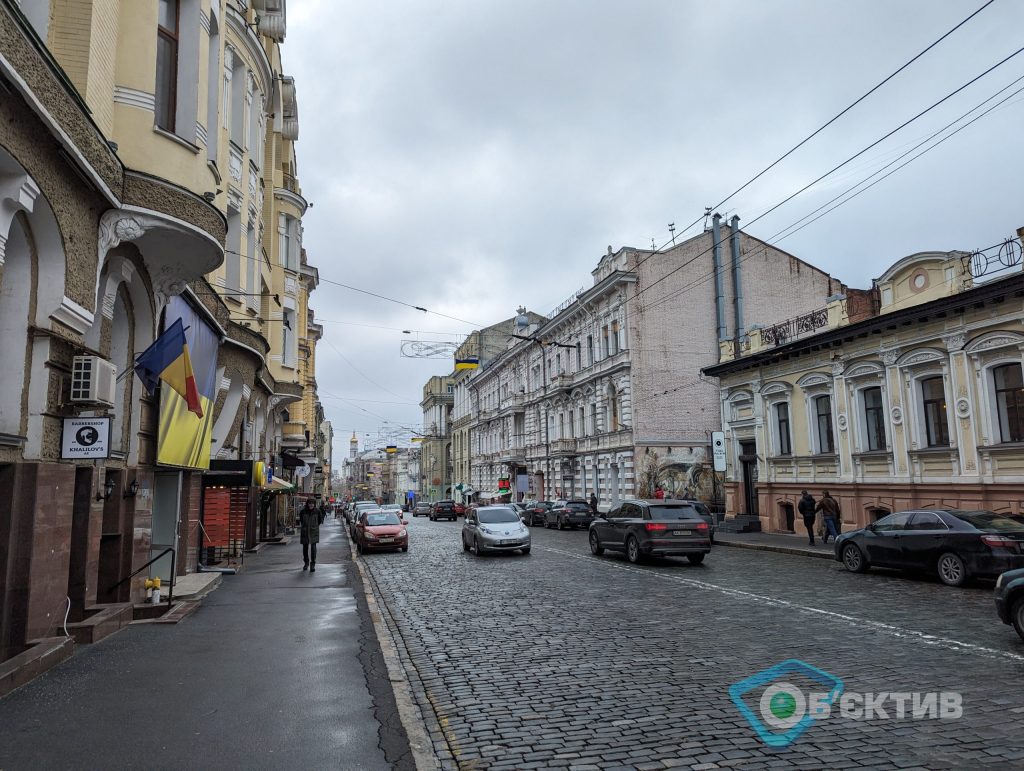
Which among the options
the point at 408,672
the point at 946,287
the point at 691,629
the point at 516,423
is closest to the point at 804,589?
the point at 691,629

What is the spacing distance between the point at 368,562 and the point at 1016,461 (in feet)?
56.0

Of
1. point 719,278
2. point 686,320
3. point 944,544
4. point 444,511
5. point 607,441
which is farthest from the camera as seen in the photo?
point 444,511

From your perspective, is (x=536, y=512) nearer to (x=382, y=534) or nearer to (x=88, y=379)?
(x=382, y=534)

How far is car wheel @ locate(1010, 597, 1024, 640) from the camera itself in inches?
333

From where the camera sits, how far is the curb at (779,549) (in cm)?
1994

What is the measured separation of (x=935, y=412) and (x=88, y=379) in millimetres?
21070

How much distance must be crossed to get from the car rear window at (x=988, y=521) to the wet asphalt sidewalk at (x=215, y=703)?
1133 centimetres

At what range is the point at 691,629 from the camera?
991cm

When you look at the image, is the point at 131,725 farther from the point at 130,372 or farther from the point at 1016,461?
the point at 1016,461

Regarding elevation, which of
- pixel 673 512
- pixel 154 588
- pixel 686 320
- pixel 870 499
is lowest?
pixel 154 588

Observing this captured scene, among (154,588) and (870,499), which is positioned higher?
(870,499)

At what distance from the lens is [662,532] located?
1820cm

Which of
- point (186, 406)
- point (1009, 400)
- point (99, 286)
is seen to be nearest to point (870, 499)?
point (1009, 400)

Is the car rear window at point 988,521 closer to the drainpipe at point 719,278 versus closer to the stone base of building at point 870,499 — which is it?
the stone base of building at point 870,499
